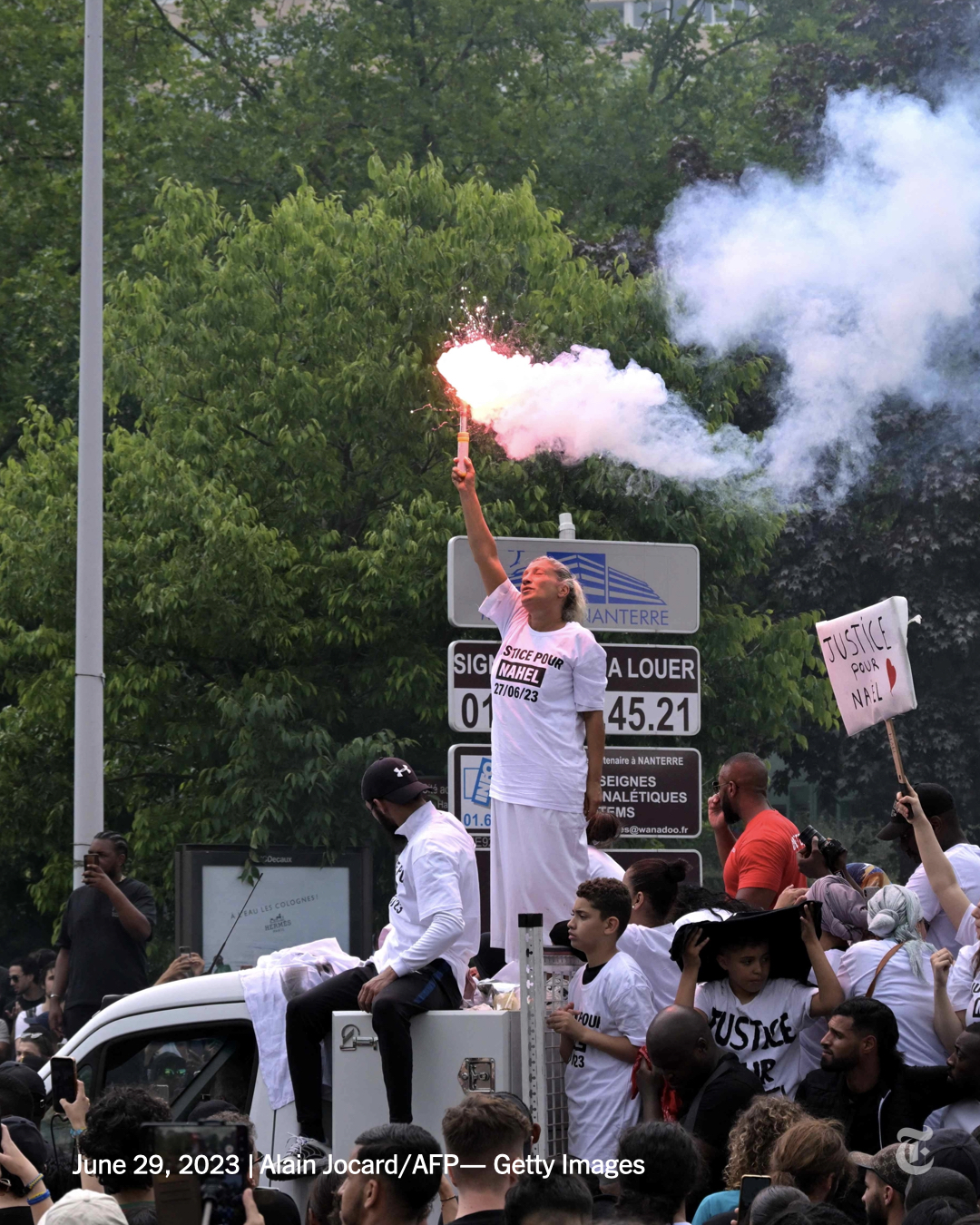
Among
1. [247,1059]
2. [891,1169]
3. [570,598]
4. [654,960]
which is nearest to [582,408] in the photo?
[570,598]

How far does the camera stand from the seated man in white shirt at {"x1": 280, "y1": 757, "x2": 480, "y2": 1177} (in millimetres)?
6059

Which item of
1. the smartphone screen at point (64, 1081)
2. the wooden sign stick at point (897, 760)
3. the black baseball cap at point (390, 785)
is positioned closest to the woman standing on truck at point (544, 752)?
the black baseball cap at point (390, 785)

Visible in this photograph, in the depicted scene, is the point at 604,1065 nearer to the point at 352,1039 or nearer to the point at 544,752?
the point at 352,1039

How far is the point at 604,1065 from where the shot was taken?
6.08 metres

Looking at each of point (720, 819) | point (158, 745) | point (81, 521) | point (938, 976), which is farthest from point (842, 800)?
point (938, 976)

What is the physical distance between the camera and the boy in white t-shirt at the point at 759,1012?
6.32 meters

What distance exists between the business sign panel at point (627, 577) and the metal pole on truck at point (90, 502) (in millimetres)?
4652

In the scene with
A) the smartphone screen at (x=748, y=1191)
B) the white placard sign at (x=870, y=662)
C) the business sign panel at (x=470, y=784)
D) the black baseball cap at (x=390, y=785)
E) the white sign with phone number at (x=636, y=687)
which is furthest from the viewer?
the white sign with phone number at (x=636, y=687)

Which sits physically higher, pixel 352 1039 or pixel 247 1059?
pixel 352 1039

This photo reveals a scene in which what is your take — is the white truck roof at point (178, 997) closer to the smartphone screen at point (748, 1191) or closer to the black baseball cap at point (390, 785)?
the black baseball cap at point (390, 785)

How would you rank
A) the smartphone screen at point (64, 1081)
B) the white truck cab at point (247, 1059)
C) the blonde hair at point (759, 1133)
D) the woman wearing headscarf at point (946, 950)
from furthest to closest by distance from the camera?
1. the woman wearing headscarf at point (946, 950)
2. the white truck cab at point (247, 1059)
3. the smartphone screen at point (64, 1081)
4. the blonde hair at point (759, 1133)

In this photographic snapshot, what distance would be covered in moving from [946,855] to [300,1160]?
2839mm

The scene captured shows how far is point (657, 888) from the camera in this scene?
6902 mm

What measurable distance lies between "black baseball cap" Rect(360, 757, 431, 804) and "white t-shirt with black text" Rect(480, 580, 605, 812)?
74 centimetres
